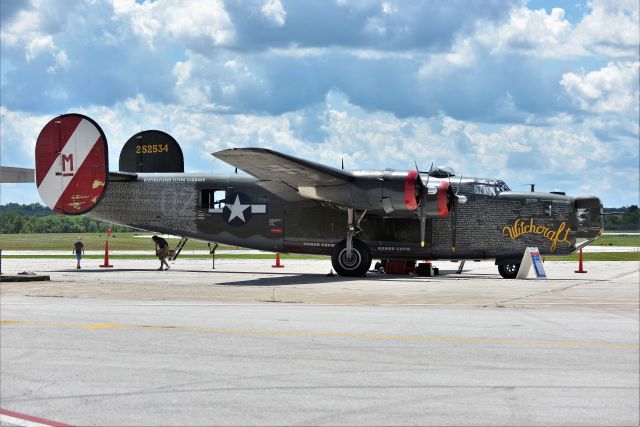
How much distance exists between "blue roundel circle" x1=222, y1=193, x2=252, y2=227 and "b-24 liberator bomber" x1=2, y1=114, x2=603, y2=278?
1.4 inches

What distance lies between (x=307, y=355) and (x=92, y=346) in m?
3.17

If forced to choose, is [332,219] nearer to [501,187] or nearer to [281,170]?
[281,170]

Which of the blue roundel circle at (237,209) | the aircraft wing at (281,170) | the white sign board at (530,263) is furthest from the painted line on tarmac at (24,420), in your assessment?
the blue roundel circle at (237,209)

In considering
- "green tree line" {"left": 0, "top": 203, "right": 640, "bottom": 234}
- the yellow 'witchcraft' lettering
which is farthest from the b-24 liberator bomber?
"green tree line" {"left": 0, "top": 203, "right": 640, "bottom": 234}

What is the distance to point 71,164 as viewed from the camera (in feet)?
97.5

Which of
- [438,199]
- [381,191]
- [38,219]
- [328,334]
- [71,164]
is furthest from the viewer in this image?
[38,219]

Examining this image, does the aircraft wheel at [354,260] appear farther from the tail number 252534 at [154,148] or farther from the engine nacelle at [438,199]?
the tail number 252534 at [154,148]

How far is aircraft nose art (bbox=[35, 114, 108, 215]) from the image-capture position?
29.5 meters

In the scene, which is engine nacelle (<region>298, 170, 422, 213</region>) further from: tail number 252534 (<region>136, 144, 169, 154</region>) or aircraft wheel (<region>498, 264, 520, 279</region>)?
tail number 252534 (<region>136, 144, 169, 154</region>)

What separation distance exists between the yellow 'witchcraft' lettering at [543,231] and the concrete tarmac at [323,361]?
379 inches

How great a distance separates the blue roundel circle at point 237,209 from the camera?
3006 cm

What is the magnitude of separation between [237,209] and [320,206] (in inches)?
129

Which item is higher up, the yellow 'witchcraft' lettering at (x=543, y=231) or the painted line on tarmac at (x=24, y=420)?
the yellow 'witchcraft' lettering at (x=543, y=231)

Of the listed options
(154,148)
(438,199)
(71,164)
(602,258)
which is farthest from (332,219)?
(602,258)
